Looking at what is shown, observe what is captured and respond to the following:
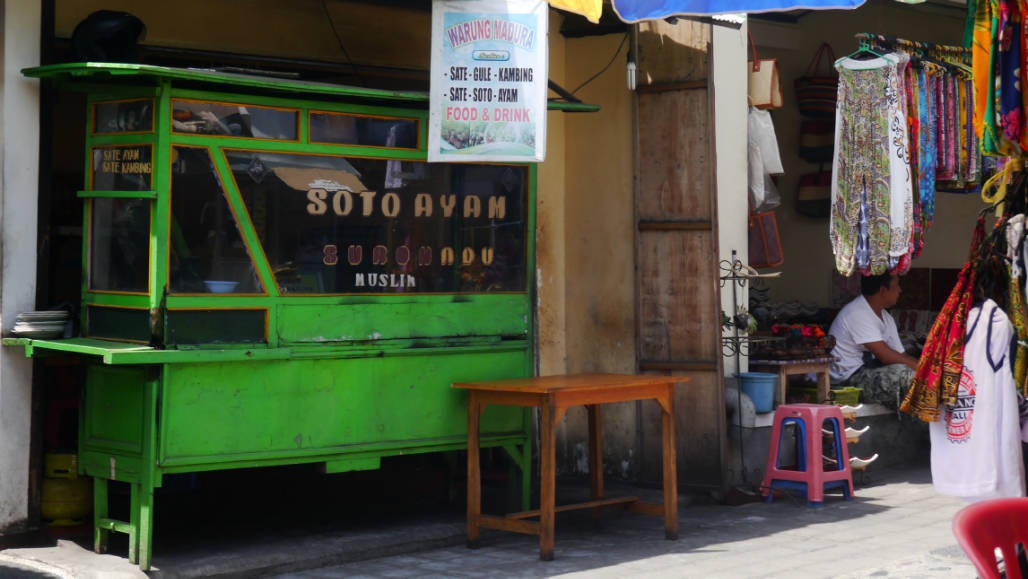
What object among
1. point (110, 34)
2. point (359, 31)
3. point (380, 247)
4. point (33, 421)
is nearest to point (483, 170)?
point (380, 247)

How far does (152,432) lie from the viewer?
558cm

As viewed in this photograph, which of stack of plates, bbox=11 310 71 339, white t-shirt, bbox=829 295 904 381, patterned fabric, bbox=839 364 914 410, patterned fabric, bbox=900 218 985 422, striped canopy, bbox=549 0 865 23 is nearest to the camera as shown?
patterned fabric, bbox=900 218 985 422

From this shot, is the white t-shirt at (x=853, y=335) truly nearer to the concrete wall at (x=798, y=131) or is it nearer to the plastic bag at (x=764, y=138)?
the plastic bag at (x=764, y=138)

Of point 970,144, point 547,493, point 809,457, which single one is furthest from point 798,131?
point 547,493

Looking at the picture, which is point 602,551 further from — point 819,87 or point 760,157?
point 819,87

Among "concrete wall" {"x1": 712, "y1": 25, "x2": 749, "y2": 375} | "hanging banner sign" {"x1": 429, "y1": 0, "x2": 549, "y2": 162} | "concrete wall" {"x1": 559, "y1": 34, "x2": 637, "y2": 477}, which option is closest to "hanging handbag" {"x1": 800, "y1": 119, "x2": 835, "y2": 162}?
"concrete wall" {"x1": 712, "y1": 25, "x2": 749, "y2": 375}

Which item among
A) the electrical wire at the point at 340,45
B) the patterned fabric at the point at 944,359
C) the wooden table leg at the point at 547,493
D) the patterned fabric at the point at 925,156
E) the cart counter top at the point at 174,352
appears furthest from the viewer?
the patterned fabric at the point at 925,156

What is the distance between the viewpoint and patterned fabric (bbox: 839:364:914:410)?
8.93m

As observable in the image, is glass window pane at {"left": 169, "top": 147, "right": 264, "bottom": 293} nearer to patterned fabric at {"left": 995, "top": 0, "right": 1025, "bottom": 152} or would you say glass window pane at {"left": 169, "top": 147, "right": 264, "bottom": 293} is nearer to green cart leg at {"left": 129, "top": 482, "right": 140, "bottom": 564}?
green cart leg at {"left": 129, "top": 482, "right": 140, "bottom": 564}

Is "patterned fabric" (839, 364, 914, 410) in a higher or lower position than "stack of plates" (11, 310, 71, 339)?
lower

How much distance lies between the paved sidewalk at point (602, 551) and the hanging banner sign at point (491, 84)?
2.10 m

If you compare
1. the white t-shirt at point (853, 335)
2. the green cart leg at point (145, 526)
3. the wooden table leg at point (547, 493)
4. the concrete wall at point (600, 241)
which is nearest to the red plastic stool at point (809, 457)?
the concrete wall at point (600, 241)

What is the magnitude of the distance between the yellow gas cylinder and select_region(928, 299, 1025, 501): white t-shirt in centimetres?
423

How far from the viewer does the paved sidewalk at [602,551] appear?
5.92 m
